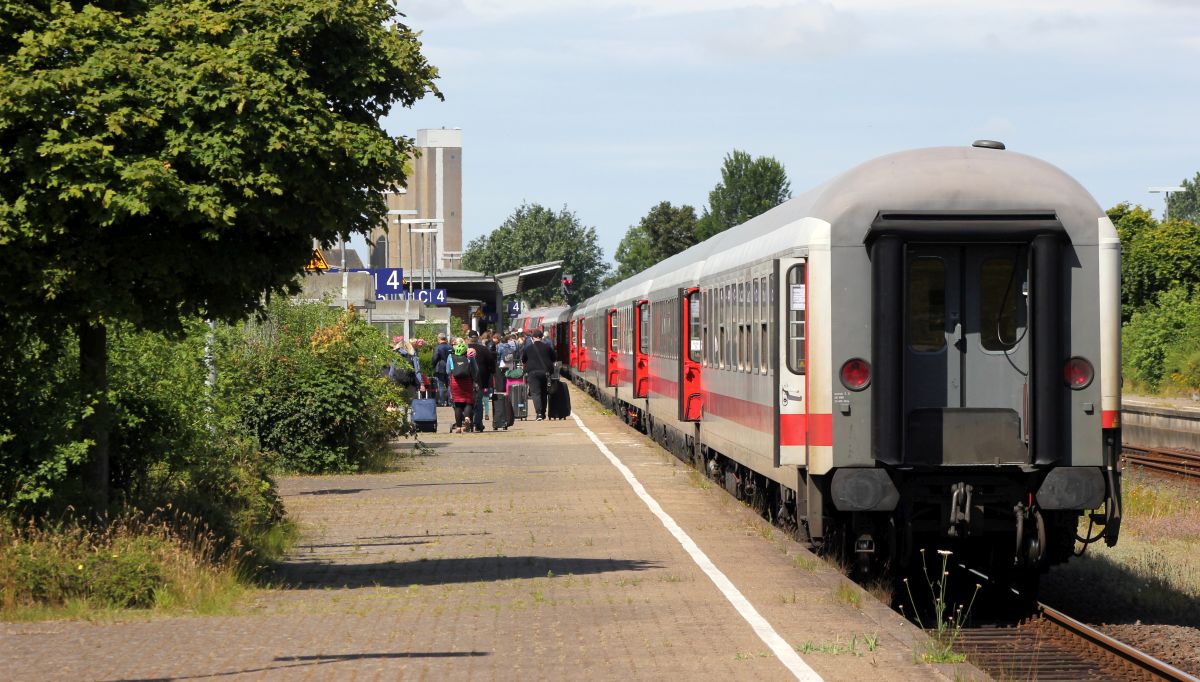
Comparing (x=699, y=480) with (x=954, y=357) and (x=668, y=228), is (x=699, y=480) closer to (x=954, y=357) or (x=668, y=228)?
(x=954, y=357)

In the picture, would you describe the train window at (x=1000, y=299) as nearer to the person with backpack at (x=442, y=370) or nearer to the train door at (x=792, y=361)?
the train door at (x=792, y=361)

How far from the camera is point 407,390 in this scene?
3016cm

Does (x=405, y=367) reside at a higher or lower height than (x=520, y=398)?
higher

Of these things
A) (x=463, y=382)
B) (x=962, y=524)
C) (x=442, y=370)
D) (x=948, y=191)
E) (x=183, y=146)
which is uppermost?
(x=183, y=146)

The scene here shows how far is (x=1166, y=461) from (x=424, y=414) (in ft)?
41.3

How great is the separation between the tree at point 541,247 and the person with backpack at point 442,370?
101 meters

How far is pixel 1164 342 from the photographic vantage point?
47.1m

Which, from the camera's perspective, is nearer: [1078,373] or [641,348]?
[1078,373]

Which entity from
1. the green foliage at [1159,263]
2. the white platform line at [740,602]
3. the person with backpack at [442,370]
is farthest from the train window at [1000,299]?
the green foliage at [1159,263]

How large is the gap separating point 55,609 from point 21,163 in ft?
8.82

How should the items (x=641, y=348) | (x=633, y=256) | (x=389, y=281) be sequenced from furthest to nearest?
(x=633, y=256), (x=389, y=281), (x=641, y=348)

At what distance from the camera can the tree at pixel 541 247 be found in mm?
145500

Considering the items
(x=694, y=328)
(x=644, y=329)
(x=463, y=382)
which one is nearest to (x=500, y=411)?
(x=463, y=382)

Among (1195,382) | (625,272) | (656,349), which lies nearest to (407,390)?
(656,349)
